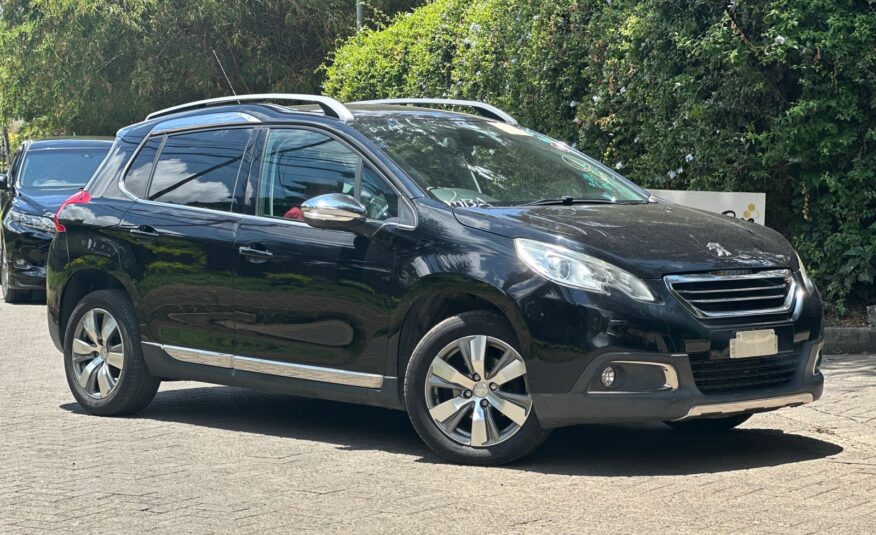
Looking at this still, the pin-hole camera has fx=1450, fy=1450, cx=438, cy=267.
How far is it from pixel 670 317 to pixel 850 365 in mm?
4220

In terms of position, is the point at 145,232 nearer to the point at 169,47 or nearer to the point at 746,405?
the point at 746,405

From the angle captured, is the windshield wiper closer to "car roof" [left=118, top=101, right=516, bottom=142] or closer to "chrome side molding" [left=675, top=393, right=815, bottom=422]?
"car roof" [left=118, top=101, right=516, bottom=142]

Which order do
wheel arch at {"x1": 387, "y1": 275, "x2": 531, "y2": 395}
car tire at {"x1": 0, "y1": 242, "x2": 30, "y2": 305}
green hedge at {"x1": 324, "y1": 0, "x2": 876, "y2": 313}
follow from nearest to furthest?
1. wheel arch at {"x1": 387, "y1": 275, "x2": 531, "y2": 395}
2. green hedge at {"x1": 324, "y1": 0, "x2": 876, "y2": 313}
3. car tire at {"x1": 0, "y1": 242, "x2": 30, "y2": 305}

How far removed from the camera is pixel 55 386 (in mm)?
10234

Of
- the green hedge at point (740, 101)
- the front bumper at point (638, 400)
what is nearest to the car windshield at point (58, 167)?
the green hedge at point (740, 101)

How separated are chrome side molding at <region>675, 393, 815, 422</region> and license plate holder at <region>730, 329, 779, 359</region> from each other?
22 cm

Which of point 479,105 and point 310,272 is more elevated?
point 479,105

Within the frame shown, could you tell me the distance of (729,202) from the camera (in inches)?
451

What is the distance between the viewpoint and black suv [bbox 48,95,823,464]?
6.62 m

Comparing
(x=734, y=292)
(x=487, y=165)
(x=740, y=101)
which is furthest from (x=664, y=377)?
(x=740, y=101)

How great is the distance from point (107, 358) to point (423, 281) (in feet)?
8.74

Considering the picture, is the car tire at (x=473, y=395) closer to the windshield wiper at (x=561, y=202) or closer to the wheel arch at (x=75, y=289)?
the windshield wiper at (x=561, y=202)

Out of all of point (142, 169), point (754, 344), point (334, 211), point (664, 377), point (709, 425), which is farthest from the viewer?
point (142, 169)

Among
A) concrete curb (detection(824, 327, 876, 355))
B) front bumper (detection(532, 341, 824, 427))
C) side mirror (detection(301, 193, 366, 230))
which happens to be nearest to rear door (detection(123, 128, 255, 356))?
side mirror (detection(301, 193, 366, 230))
